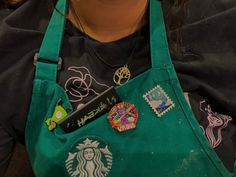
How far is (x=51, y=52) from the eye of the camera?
2.15ft

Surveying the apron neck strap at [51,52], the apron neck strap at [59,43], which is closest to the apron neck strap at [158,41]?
the apron neck strap at [59,43]

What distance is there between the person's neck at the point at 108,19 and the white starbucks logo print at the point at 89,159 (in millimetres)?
176

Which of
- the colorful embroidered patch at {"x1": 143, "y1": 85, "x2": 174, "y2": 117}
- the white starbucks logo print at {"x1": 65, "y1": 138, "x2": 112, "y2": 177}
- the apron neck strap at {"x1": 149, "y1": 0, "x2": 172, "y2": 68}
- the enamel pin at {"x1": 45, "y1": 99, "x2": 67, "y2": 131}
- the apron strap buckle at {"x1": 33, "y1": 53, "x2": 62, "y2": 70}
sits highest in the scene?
the apron strap buckle at {"x1": 33, "y1": 53, "x2": 62, "y2": 70}

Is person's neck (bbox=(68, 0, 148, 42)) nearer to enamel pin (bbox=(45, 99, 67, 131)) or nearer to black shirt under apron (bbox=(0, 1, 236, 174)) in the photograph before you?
Result: black shirt under apron (bbox=(0, 1, 236, 174))

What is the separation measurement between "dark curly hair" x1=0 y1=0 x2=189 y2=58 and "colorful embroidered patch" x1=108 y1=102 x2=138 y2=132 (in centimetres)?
12

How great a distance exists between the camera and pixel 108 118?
645mm

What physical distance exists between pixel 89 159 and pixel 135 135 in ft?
0.26

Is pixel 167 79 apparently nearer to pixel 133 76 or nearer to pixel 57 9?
pixel 133 76

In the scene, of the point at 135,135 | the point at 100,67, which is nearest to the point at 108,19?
the point at 100,67

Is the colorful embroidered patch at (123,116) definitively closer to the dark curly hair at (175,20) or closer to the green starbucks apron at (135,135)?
the green starbucks apron at (135,135)

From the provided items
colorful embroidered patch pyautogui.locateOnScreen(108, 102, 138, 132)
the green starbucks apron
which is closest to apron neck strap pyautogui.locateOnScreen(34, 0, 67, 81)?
the green starbucks apron

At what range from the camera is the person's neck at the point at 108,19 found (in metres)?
0.67

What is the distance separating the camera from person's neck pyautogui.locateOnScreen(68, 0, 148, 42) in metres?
0.67

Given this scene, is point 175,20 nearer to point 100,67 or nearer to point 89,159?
point 100,67
